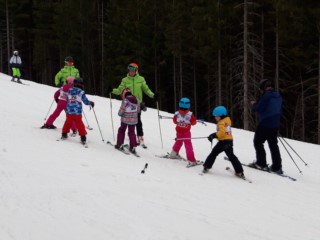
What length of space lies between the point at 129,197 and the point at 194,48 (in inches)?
991

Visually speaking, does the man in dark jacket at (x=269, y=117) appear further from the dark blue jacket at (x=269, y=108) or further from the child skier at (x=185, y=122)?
the child skier at (x=185, y=122)

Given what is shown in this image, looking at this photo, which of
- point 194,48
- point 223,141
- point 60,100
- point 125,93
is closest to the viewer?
point 223,141

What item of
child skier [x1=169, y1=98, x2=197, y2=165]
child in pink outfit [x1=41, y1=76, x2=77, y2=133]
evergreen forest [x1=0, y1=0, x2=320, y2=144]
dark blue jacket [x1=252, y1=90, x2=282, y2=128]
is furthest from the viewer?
evergreen forest [x1=0, y1=0, x2=320, y2=144]

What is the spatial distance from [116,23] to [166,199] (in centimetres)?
3359

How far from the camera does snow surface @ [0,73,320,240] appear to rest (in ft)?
14.5

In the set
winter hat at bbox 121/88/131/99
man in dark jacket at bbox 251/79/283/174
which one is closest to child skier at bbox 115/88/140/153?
winter hat at bbox 121/88/131/99

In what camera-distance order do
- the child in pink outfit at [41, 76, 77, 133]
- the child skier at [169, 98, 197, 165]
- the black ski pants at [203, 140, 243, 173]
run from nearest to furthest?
the black ski pants at [203, 140, 243, 173]
the child skier at [169, 98, 197, 165]
the child in pink outfit at [41, 76, 77, 133]

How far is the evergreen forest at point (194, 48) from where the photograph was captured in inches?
848

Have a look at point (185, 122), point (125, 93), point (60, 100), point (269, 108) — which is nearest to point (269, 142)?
point (269, 108)

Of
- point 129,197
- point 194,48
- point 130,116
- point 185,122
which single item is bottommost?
point 129,197

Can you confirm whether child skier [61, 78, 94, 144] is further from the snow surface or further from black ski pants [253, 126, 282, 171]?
black ski pants [253, 126, 282, 171]

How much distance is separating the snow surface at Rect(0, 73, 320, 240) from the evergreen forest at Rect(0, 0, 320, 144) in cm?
683

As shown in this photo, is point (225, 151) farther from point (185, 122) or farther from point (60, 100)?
point (60, 100)

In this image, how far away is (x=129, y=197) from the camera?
550cm
